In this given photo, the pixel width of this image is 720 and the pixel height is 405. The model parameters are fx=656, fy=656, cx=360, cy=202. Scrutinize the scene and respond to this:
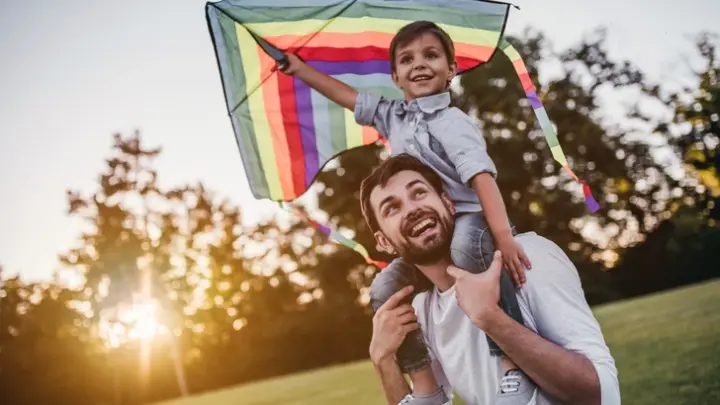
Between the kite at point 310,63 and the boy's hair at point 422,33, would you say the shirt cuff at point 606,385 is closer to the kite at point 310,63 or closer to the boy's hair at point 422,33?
the kite at point 310,63

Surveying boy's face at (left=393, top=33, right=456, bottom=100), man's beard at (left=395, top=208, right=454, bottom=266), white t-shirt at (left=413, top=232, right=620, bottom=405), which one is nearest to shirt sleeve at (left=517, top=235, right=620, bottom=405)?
white t-shirt at (left=413, top=232, right=620, bottom=405)

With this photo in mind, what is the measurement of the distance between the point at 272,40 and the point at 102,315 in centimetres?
1386

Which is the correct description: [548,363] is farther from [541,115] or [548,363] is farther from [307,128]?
[307,128]

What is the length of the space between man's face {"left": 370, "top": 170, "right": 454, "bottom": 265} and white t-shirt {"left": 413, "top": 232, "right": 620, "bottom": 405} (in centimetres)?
16

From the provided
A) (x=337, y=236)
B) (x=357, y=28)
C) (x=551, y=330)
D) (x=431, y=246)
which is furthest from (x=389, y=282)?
(x=357, y=28)

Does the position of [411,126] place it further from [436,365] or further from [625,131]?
[625,131]

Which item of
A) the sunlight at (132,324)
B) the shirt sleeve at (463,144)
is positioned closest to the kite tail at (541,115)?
the shirt sleeve at (463,144)

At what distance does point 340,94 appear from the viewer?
2.43 metres

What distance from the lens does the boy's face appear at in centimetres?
229

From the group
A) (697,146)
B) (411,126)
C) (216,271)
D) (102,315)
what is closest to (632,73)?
(697,146)

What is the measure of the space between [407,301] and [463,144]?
0.58 meters

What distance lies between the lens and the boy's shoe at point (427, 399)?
2295 millimetres

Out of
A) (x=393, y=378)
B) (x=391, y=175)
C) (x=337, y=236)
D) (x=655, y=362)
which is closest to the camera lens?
(x=391, y=175)

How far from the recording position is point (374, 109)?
2.39 m
